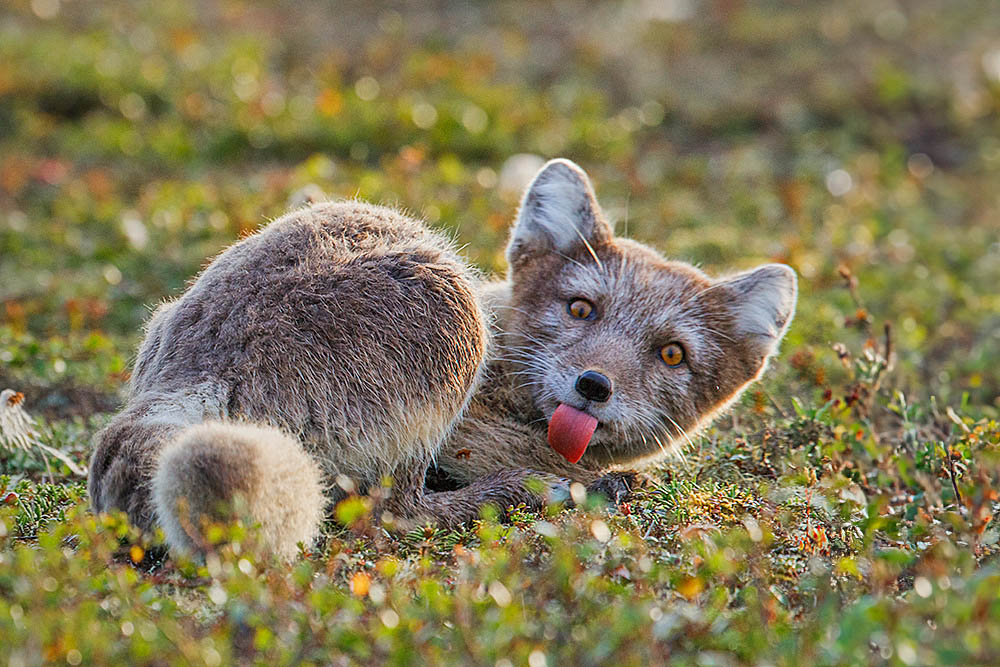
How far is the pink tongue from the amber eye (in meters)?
0.52

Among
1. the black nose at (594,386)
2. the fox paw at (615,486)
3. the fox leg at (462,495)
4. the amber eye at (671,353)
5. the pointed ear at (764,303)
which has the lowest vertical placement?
the fox leg at (462,495)

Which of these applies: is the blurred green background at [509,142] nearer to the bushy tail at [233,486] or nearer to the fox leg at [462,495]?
the fox leg at [462,495]

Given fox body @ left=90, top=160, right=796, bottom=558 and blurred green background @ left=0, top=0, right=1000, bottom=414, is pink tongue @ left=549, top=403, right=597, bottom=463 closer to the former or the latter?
fox body @ left=90, top=160, right=796, bottom=558

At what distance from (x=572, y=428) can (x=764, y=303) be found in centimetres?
118

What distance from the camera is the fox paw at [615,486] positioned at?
469 centimetres

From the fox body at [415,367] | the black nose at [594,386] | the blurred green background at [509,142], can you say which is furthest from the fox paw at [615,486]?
the blurred green background at [509,142]

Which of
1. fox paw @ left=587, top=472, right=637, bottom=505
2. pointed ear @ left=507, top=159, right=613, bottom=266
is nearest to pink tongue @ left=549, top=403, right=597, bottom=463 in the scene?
fox paw @ left=587, top=472, right=637, bottom=505

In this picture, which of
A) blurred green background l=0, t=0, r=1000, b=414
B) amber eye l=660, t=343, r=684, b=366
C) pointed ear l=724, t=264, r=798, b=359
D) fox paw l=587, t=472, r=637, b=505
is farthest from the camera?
blurred green background l=0, t=0, r=1000, b=414

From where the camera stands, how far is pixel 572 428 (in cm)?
477

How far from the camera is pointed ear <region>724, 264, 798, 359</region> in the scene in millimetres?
5188

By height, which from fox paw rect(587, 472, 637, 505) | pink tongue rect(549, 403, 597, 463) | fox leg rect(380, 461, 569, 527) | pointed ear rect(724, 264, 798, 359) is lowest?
fox leg rect(380, 461, 569, 527)

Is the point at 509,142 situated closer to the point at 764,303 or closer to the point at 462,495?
the point at 764,303

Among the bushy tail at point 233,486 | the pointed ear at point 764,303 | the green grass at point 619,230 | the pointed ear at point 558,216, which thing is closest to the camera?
the green grass at point 619,230

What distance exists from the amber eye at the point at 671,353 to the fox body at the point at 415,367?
0.01 metres
